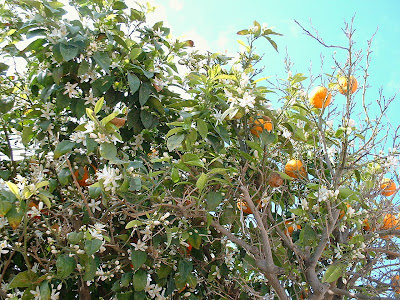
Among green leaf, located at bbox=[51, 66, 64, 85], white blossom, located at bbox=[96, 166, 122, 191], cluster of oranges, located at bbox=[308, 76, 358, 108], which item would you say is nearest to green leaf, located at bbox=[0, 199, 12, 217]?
white blossom, located at bbox=[96, 166, 122, 191]

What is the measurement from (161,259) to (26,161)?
794 millimetres

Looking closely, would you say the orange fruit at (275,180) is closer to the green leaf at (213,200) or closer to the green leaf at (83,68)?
the green leaf at (213,200)

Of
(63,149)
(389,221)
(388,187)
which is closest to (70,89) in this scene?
(63,149)

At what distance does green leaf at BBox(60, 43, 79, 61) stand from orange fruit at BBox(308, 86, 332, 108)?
980mm

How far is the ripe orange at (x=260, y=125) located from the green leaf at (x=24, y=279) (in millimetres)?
997

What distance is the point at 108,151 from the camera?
1.34 meters

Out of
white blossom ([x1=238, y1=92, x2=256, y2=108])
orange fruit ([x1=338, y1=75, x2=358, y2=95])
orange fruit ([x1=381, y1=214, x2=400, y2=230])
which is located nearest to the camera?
white blossom ([x1=238, y1=92, x2=256, y2=108])

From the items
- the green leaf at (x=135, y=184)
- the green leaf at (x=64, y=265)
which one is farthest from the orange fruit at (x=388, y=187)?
the green leaf at (x=64, y=265)

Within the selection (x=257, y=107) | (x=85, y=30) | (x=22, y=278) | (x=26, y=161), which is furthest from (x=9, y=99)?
(x=257, y=107)

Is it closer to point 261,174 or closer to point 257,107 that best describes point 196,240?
point 261,174

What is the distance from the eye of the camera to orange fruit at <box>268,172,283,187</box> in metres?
1.74

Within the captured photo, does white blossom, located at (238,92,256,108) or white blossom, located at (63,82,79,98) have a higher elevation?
white blossom, located at (238,92,256,108)

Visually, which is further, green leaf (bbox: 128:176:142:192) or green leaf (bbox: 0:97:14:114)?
green leaf (bbox: 0:97:14:114)

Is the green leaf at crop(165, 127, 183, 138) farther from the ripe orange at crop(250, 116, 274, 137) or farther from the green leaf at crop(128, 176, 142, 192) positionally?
the ripe orange at crop(250, 116, 274, 137)
